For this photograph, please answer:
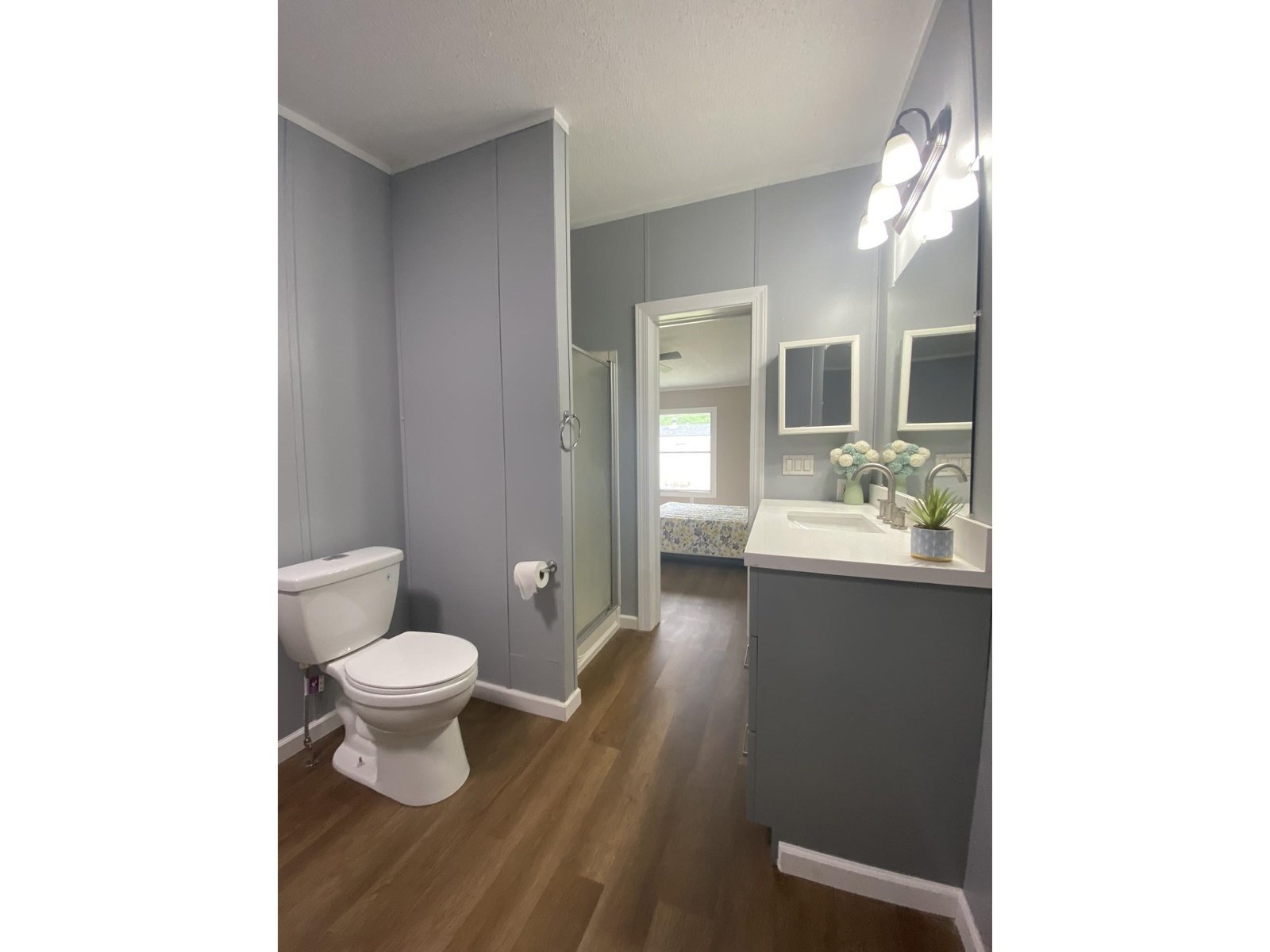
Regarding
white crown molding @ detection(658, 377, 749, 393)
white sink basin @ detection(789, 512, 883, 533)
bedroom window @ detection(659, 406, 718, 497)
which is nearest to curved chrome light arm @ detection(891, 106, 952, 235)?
white sink basin @ detection(789, 512, 883, 533)

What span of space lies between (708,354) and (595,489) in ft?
8.54

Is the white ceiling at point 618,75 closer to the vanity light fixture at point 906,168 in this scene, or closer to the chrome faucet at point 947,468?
the vanity light fixture at point 906,168

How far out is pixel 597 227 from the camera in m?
2.41

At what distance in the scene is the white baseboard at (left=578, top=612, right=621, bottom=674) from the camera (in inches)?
84.4

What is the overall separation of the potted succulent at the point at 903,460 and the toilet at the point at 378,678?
172cm

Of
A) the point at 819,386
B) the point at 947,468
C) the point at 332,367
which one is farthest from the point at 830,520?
the point at 332,367

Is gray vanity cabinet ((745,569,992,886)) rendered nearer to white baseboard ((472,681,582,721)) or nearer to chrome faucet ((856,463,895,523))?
chrome faucet ((856,463,895,523))

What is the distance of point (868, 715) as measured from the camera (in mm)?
979
